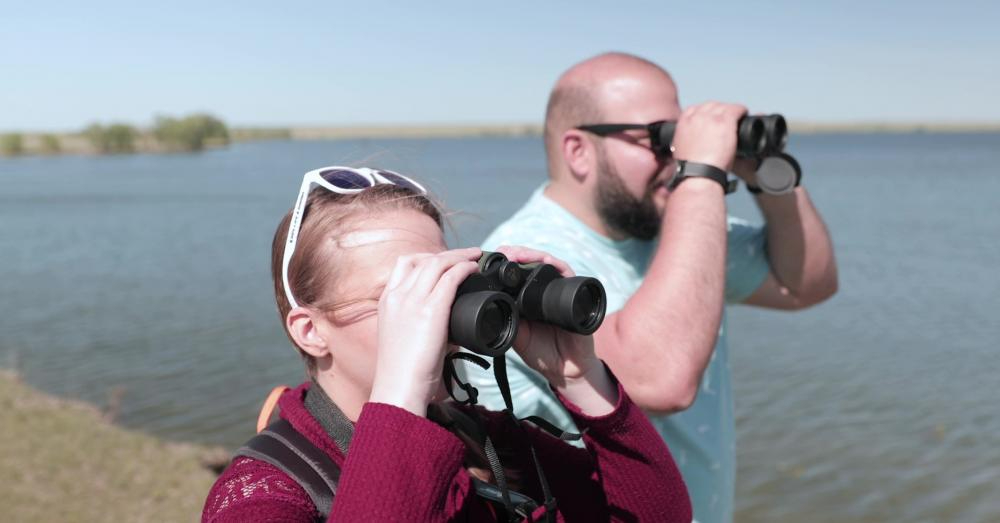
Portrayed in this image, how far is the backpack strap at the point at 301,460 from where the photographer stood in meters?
1.25

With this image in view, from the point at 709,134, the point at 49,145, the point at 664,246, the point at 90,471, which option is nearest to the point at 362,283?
the point at 664,246

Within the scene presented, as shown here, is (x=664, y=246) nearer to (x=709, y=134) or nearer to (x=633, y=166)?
(x=709, y=134)

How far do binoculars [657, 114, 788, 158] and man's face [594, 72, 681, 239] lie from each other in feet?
0.27

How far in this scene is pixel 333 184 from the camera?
1.52 m

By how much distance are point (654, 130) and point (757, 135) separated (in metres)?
0.26

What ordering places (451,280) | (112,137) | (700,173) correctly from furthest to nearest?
(112,137) → (700,173) → (451,280)

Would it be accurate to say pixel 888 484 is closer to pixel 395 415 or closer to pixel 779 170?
pixel 779 170

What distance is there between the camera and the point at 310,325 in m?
1.45

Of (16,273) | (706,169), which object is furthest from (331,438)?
(16,273)

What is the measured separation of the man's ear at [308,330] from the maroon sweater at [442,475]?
9 cm

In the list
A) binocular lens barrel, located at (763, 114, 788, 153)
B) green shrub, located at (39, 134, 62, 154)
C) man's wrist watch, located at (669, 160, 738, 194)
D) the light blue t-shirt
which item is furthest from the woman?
green shrub, located at (39, 134, 62, 154)

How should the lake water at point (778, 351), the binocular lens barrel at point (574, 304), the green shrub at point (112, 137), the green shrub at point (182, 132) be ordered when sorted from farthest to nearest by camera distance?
the green shrub at point (182, 132) < the green shrub at point (112, 137) < the lake water at point (778, 351) < the binocular lens barrel at point (574, 304)

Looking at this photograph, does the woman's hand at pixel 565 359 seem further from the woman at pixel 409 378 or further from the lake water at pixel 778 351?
the lake water at pixel 778 351

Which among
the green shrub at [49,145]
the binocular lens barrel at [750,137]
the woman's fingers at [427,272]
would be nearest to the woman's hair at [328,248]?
the woman's fingers at [427,272]
